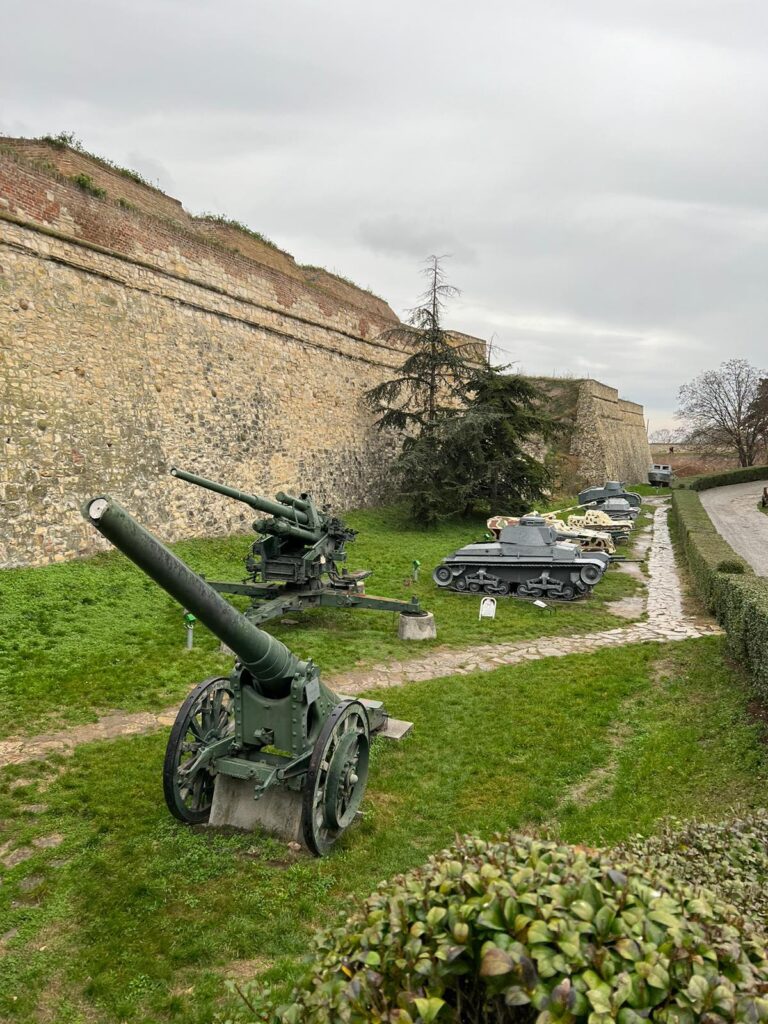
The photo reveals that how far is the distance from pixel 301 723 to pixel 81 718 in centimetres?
296

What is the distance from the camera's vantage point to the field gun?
14.1 feet

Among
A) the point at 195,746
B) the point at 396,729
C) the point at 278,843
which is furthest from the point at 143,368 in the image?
the point at 278,843

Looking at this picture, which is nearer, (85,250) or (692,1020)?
(692,1020)

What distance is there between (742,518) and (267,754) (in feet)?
80.5

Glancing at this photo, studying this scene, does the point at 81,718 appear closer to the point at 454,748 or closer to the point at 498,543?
the point at 454,748

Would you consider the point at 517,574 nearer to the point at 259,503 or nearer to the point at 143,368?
the point at 259,503

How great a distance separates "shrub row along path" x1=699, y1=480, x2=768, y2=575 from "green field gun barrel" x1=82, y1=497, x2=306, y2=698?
12895mm

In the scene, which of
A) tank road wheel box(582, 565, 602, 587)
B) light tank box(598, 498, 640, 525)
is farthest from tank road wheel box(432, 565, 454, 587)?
light tank box(598, 498, 640, 525)

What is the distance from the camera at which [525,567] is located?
12156 millimetres

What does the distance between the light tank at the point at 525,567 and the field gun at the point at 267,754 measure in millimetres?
7695

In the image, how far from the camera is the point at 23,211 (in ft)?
35.0

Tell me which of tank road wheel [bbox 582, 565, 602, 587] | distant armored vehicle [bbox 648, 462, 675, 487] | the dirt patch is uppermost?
distant armored vehicle [bbox 648, 462, 675, 487]

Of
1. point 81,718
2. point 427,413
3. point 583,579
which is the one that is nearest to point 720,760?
point 81,718

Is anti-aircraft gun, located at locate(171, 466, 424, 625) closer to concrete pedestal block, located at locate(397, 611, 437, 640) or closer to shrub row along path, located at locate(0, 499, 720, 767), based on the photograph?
concrete pedestal block, located at locate(397, 611, 437, 640)
